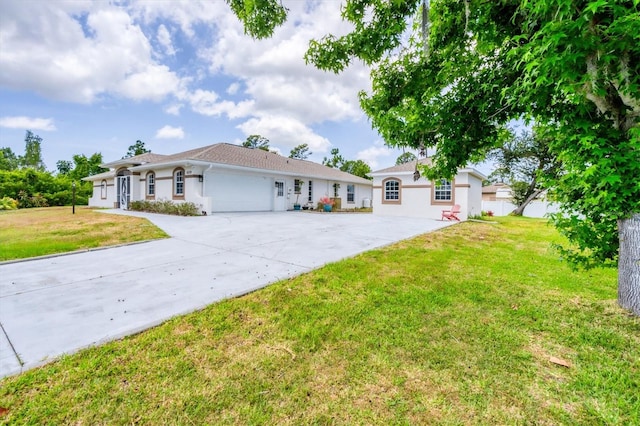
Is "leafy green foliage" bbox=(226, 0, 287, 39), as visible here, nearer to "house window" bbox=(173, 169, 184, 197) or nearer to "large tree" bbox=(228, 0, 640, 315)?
"large tree" bbox=(228, 0, 640, 315)

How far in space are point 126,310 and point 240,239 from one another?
4398 mm

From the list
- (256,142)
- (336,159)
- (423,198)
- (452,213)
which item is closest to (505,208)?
(423,198)

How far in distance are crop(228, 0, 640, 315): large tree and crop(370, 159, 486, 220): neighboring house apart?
10.8m

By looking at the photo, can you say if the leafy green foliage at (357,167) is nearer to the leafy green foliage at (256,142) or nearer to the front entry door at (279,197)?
the leafy green foliage at (256,142)

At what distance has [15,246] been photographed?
21.5ft

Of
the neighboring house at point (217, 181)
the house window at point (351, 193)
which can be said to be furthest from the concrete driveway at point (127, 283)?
the house window at point (351, 193)

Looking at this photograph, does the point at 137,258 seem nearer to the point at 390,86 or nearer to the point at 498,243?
the point at 390,86

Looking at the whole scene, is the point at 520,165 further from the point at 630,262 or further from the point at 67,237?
the point at 67,237

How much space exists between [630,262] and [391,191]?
15057 mm

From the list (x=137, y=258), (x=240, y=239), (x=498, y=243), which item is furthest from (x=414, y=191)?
(x=137, y=258)

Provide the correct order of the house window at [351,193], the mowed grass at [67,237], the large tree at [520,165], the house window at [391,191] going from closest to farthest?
1. the mowed grass at [67,237]
2. the house window at [391,191]
3. the large tree at [520,165]
4. the house window at [351,193]

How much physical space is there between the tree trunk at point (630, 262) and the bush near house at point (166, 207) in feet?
48.6

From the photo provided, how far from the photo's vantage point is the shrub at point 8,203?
20.1 metres

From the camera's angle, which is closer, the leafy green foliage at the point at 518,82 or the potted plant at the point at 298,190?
the leafy green foliage at the point at 518,82
